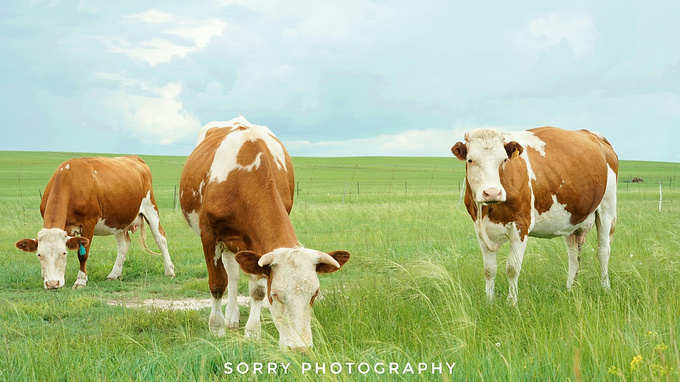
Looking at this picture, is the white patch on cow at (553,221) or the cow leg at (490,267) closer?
the cow leg at (490,267)

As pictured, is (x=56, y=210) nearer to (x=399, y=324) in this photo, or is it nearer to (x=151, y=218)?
(x=151, y=218)

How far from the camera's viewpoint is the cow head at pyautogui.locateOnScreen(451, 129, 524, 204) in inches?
229

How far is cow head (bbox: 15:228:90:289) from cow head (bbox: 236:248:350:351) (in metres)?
5.81

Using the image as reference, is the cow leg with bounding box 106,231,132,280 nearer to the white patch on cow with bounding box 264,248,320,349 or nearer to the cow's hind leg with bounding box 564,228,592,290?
the white patch on cow with bounding box 264,248,320,349

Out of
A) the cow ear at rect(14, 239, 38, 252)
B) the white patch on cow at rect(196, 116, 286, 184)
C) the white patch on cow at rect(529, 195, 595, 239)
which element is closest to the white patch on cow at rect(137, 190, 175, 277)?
the cow ear at rect(14, 239, 38, 252)

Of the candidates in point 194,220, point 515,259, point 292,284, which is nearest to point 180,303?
point 194,220

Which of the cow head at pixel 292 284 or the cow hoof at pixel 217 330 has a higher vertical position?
the cow head at pixel 292 284

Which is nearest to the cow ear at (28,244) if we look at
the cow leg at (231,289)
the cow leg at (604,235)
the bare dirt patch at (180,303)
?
the bare dirt patch at (180,303)

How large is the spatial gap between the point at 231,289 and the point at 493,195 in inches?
124

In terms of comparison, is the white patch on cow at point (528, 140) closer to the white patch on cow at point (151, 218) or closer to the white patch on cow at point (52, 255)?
the white patch on cow at point (151, 218)

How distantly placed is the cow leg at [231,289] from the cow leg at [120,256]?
179 inches

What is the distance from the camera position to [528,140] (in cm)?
734

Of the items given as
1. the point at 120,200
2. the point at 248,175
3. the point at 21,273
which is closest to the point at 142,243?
the point at 120,200

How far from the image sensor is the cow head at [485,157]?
582 centimetres
